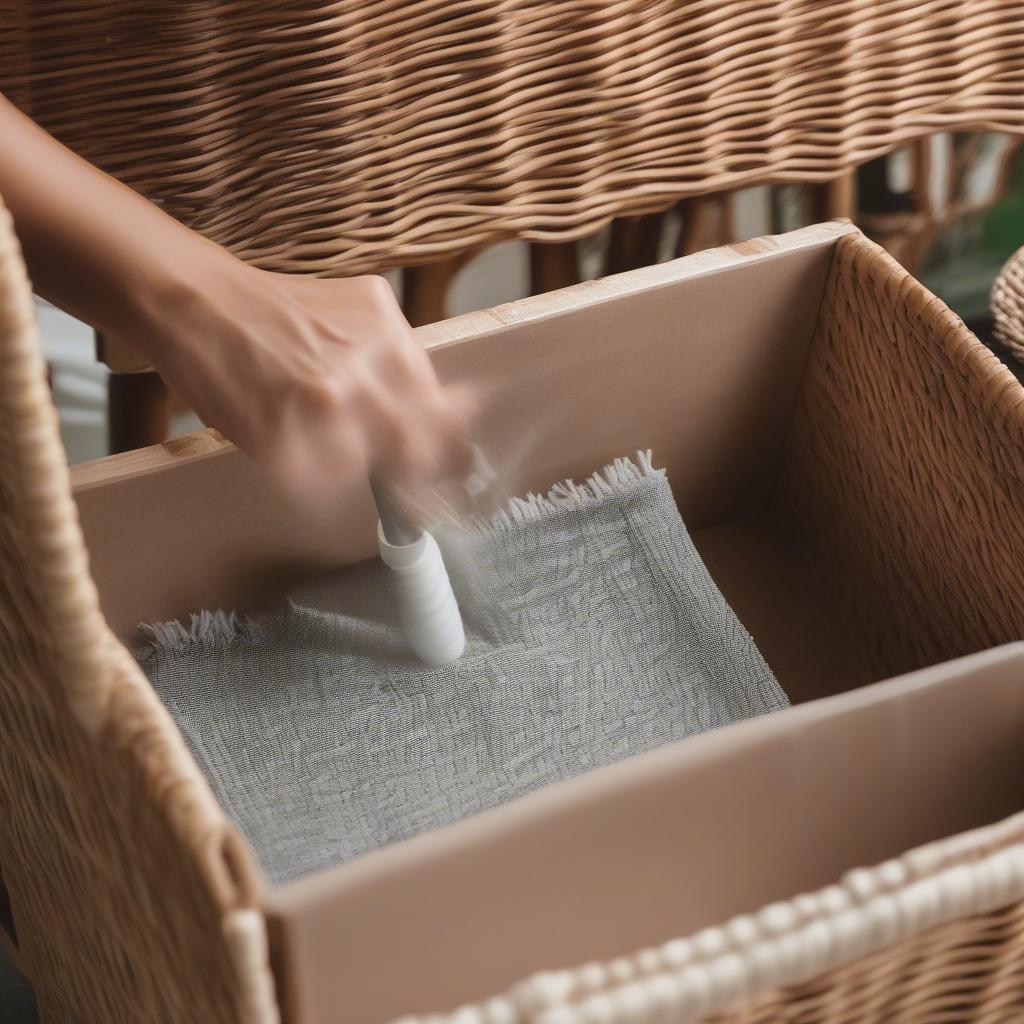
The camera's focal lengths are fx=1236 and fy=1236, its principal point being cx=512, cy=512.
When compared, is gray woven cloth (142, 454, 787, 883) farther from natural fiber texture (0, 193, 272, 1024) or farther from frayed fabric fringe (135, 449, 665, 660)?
natural fiber texture (0, 193, 272, 1024)

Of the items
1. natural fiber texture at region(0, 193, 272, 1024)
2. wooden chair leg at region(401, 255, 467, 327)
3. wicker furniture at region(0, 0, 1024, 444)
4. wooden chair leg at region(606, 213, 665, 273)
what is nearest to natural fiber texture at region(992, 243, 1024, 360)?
wicker furniture at region(0, 0, 1024, 444)

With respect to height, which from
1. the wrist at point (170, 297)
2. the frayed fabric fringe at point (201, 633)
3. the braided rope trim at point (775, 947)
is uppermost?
the wrist at point (170, 297)

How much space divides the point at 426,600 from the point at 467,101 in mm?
273

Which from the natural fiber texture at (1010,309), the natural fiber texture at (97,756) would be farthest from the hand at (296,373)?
the natural fiber texture at (1010,309)

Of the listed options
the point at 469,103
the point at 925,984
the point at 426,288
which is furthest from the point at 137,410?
the point at 925,984

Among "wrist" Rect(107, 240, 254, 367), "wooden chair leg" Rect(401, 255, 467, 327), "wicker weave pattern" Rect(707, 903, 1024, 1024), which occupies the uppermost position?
"wrist" Rect(107, 240, 254, 367)

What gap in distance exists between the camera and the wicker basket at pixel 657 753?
0.33 m

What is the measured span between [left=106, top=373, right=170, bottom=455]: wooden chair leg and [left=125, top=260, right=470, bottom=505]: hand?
37 cm

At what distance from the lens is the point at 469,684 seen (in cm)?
65

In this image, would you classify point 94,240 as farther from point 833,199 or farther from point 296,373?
point 833,199

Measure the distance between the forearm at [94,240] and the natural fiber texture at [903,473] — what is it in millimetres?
357

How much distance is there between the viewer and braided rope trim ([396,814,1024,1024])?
1.03 feet

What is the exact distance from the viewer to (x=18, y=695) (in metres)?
0.44

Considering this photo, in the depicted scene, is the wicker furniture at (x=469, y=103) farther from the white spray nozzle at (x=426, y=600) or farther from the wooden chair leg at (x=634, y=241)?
the white spray nozzle at (x=426, y=600)
